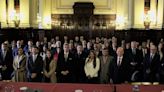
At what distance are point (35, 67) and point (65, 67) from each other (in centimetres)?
77

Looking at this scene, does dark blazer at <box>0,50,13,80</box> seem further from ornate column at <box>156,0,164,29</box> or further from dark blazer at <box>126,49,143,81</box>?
ornate column at <box>156,0,164,29</box>

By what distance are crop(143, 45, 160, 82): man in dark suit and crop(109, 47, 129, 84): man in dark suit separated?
Result: 74cm

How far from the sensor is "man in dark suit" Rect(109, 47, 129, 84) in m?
7.48

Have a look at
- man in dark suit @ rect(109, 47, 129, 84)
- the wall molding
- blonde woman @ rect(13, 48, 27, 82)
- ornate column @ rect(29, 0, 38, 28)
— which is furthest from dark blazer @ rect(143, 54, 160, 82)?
ornate column @ rect(29, 0, 38, 28)

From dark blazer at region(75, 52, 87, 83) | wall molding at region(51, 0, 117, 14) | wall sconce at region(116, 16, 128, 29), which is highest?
wall molding at region(51, 0, 117, 14)

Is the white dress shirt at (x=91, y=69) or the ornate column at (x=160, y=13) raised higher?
the ornate column at (x=160, y=13)

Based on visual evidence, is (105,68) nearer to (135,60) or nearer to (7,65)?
(135,60)

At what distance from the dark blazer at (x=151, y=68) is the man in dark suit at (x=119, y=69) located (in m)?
0.73

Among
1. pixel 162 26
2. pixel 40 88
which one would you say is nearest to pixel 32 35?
pixel 162 26

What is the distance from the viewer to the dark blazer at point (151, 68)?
819 centimetres

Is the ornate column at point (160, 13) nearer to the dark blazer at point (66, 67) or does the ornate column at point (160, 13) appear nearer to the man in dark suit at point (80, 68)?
the man in dark suit at point (80, 68)

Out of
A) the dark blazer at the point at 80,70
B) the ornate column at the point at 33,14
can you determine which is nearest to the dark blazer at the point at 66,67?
the dark blazer at the point at 80,70

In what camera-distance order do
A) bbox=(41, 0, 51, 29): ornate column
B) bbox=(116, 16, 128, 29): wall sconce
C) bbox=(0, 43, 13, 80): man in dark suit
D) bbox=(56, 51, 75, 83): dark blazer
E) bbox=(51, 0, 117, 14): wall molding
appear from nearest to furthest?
bbox=(56, 51, 75, 83): dark blazer, bbox=(0, 43, 13, 80): man in dark suit, bbox=(116, 16, 128, 29): wall sconce, bbox=(41, 0, 51, 29): ornate column, bbox=(51, 0, 117, 14): wall molding

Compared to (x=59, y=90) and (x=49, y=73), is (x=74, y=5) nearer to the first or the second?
(x=49, y=73)
